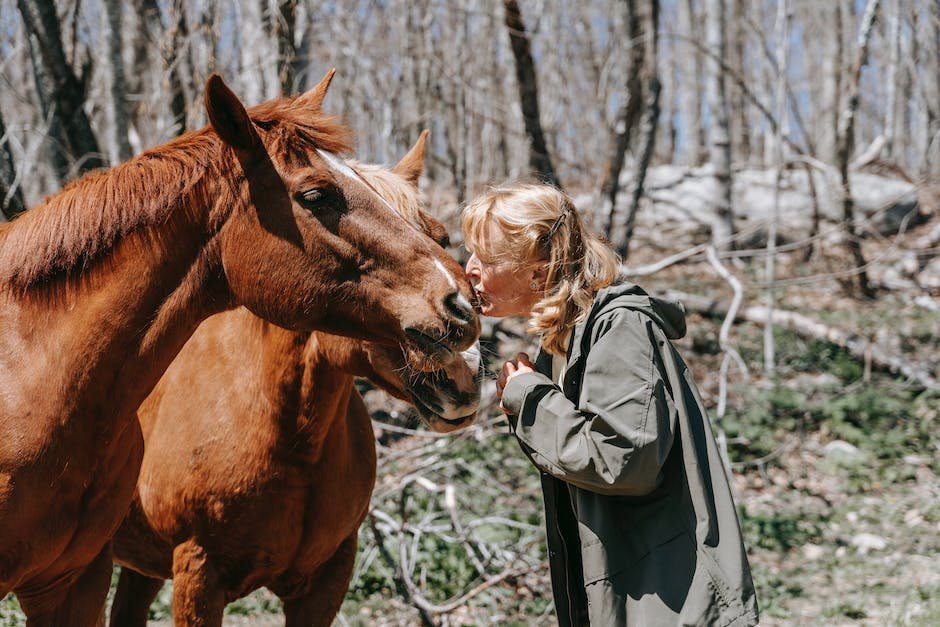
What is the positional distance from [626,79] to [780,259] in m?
5.74

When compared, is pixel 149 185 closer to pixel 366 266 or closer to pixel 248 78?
pixel 366 266


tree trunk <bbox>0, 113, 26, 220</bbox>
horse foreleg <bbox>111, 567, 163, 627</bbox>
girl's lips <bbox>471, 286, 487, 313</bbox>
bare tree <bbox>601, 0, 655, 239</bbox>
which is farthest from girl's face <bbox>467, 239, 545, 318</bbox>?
bare tree <bbox>601, 0, 655, 239</bbox>

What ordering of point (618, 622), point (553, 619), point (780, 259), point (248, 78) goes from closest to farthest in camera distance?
1. point (618, 622)
2. point (553, 619)
3. point (248, 78)
4. point (780, 259)

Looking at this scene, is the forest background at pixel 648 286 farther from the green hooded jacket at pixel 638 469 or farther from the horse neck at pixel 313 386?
the green hooded jacket at pixel 638 469

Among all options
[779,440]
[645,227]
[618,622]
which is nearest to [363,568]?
[618,622]

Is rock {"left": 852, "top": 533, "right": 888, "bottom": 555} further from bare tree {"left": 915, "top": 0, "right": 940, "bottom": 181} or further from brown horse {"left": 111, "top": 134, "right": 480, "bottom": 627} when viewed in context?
bare tree {"left": 915, "top": 0, "right": 940, "bottom": 181}

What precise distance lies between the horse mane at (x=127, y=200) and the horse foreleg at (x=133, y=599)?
1995mm

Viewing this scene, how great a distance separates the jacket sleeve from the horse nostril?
0.25 metres

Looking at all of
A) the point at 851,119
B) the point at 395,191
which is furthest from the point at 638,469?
the point at 851,119

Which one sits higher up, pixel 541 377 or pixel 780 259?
pixel 541 377

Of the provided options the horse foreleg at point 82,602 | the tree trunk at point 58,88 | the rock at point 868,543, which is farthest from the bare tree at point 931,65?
the horse foreleg at point 82,602

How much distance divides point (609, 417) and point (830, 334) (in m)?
7.22

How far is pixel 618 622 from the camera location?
220 cm

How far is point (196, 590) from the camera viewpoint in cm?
299
